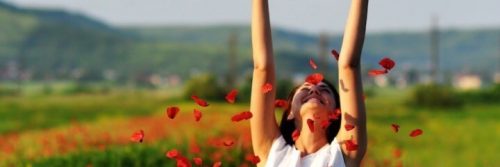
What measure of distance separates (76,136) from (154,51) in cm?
17634

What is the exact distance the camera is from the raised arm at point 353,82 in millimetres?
4352

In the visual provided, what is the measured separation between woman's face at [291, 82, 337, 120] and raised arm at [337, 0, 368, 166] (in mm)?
95

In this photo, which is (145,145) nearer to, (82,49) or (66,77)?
(66,77)

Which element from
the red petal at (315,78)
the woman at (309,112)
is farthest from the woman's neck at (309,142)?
the red petal at (315,78)

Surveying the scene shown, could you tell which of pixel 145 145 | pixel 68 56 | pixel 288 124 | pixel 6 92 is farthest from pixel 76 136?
pixel 68 56

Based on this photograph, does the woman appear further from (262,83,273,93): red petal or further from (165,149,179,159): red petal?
(165,149,179,159): red petal

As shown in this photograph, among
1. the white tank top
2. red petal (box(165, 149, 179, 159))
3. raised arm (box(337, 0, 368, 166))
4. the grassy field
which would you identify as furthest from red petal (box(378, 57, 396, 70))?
red petal (box(165, 149, 179, 159))

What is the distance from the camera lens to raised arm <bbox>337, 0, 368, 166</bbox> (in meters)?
4.35

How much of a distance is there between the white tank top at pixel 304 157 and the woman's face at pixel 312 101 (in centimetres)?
16

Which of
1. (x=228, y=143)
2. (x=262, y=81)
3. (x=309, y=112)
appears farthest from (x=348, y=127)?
(x=228, y=143)

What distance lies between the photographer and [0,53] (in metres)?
174

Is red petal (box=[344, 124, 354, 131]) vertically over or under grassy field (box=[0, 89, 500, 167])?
over

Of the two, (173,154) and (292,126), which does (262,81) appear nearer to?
(292,126)

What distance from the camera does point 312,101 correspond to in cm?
454
